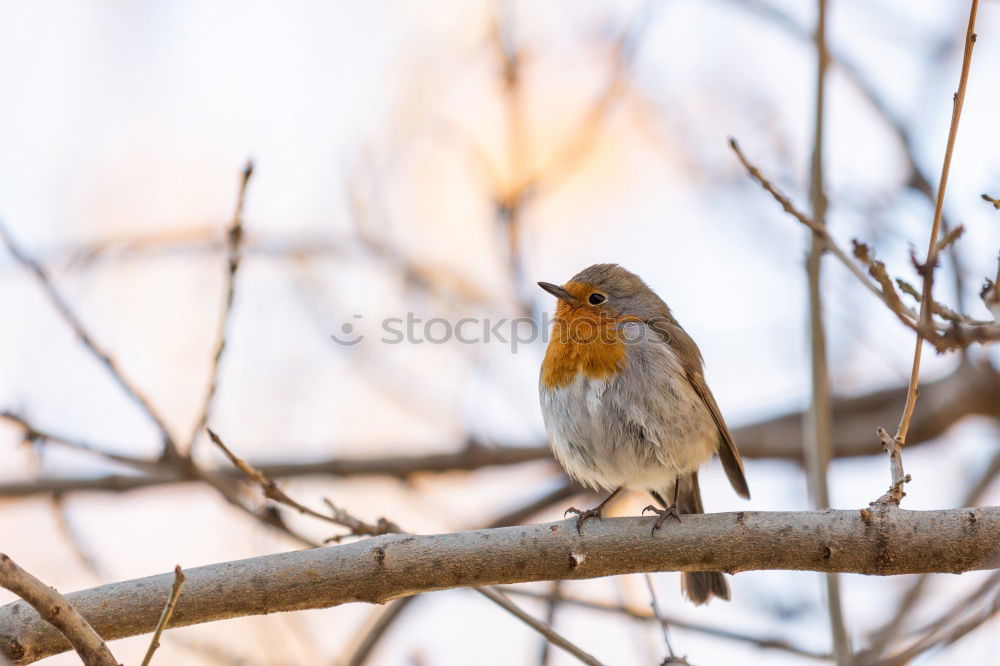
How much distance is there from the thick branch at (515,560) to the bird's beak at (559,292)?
222cm

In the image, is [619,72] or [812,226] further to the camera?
[619,72]

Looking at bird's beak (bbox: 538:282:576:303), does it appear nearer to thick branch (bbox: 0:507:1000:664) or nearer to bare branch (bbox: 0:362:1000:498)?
bare branch (bbox: 0:362:1000:498)

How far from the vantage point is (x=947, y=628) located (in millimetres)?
3695

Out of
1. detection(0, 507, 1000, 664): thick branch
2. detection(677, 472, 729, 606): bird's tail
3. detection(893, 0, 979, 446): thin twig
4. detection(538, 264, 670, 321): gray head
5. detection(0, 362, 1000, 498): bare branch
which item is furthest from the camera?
detection(0, 362, 1000, 498): bare branch

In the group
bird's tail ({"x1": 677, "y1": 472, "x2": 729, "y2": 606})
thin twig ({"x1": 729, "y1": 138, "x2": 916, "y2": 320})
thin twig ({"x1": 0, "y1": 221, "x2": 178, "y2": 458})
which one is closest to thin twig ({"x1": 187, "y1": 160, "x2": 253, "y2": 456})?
thin twig ({"x1": 0, "y1": 221, "x2": 178, "y2": 458})

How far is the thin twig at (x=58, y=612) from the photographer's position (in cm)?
238

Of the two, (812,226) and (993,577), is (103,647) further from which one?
(993,577)

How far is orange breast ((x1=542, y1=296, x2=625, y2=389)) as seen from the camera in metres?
4.95

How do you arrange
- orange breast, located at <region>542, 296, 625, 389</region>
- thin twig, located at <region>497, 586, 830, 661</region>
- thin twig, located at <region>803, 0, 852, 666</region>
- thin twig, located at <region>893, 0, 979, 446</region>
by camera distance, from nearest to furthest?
thin twig, located at <region>893, 0, 979, 446</region> < thin twig, located at <region>497, 586, 830, 661</region> < thin twig, located at <region>803, 0, 852, 666</region> < orange breast, located at <region>542, 296, 625, 389</region>

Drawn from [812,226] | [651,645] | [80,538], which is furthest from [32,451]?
[812,226]

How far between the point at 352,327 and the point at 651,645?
13.0 ft

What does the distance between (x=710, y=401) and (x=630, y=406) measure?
0.55 meters

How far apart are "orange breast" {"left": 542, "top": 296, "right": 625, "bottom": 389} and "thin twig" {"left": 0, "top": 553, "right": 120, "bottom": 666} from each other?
292cm

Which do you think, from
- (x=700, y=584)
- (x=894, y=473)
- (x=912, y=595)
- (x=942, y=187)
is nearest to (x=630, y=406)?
(x=700, y=584)
